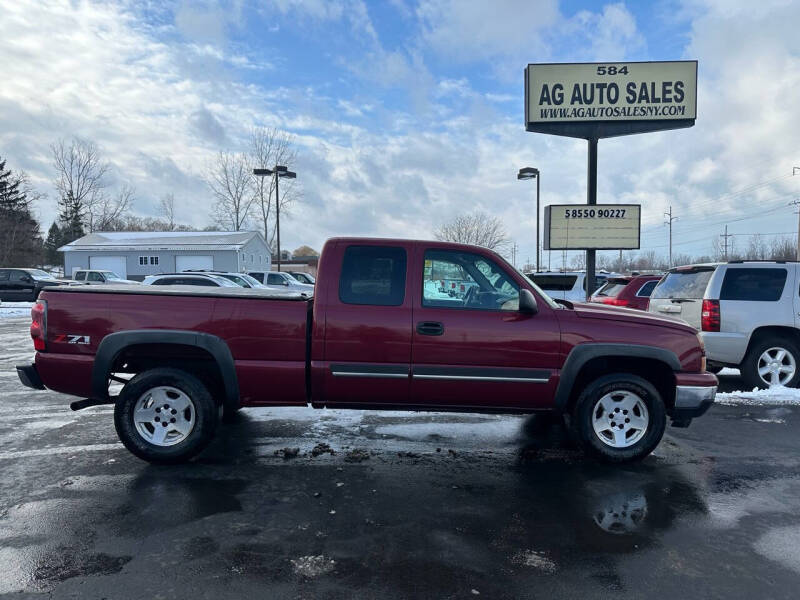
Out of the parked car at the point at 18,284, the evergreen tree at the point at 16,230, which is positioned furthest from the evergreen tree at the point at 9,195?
the parked car at the point at 18,284

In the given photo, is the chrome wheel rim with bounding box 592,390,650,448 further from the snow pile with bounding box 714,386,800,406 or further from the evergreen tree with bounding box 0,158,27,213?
the evergreen tree with bounding box 0,158,27,213

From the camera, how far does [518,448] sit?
205 inches

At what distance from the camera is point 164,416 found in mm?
4680

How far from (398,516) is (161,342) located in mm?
2419

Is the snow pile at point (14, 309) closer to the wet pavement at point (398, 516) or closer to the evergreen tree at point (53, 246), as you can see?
the wet pavement at point (398, 516)

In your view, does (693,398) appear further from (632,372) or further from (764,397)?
(764,397)

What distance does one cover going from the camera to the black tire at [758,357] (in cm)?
749

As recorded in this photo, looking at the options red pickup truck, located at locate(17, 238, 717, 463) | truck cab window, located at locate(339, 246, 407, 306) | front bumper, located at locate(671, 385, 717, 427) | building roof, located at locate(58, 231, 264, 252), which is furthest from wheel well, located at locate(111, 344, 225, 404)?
building roof, located at locate(58, 231, 264, 252)

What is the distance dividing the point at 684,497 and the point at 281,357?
338 centimetres

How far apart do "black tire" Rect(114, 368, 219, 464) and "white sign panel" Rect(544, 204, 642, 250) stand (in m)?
11.2

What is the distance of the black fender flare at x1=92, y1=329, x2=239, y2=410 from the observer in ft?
14.6

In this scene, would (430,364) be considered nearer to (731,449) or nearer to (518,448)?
(518,448)

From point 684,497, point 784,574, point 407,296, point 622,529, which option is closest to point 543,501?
point 622,529

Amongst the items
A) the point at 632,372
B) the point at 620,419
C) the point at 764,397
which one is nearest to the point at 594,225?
the point at 764,397
